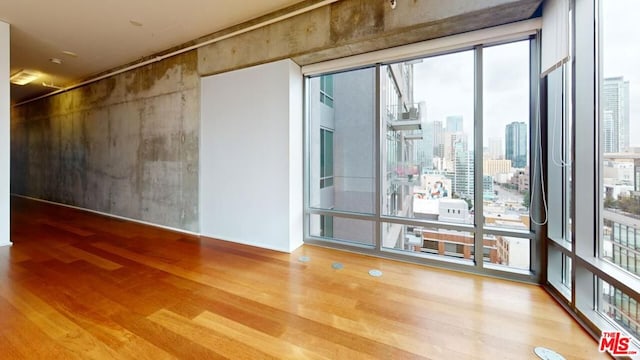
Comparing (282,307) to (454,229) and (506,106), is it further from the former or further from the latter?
(506,106)

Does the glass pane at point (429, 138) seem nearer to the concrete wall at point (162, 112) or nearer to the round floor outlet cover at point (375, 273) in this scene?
the concrete wall at point (162, 112)

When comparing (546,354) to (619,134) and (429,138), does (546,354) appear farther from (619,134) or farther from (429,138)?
(429,138)

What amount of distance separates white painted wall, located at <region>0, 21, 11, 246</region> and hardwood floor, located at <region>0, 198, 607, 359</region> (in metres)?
0.55

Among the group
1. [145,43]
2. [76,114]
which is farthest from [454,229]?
[76,114]

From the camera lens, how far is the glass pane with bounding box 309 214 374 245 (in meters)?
3.67

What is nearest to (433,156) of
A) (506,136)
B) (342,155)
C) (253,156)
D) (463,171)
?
(463,171)

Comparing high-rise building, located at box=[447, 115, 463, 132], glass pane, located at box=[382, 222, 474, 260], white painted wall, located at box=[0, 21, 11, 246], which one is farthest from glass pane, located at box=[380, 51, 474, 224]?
white painted wall, located at box=[0, 21, 11, 246]

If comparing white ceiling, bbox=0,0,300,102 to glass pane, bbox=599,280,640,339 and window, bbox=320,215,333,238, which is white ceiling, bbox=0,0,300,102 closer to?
window, bbox=320,215,333,238

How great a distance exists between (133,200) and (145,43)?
3045 mm

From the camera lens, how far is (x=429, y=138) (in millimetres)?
3252

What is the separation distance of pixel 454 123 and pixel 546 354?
7.55ft

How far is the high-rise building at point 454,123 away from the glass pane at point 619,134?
1.21 m

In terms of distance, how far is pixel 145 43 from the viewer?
4434mm

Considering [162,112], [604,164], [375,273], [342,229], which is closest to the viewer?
[604,164]
